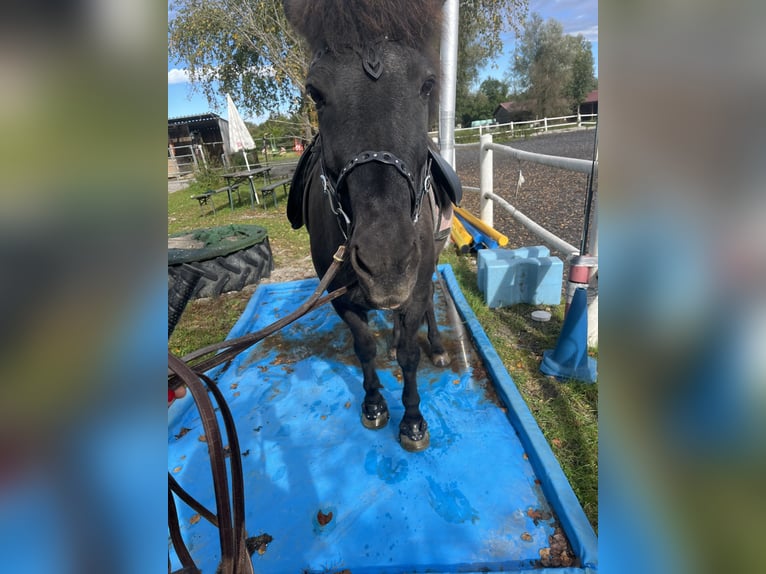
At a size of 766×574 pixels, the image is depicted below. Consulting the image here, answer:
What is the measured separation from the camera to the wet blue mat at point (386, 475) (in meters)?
2.16

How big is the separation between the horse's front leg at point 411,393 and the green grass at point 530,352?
0.92 m

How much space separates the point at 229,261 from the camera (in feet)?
19.9

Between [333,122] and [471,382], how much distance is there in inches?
101

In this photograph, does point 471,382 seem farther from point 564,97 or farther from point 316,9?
point 564,97

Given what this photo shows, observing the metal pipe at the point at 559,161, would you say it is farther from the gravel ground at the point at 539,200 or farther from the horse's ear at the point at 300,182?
the horse's ear at the point at 300,182

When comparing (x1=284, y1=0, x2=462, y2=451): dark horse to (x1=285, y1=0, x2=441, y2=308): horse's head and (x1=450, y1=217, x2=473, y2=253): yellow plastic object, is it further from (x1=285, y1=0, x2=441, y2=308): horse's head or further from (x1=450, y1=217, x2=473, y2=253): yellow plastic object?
(x1=450, y1=217, x2=473, y2=253): yellow plastic object

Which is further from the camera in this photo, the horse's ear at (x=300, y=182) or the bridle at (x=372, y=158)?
the horse's ear at (x=300, y=182)

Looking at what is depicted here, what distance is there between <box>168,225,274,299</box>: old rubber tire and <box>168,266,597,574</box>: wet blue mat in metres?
2.35

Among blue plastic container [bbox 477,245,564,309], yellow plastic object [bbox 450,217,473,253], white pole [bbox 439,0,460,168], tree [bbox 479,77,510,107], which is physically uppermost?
tree [bbox 479,77,510,107]

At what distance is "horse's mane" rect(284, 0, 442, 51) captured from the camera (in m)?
1.79

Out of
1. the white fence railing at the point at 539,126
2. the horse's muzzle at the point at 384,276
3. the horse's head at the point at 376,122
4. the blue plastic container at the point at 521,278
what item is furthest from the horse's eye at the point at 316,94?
the white fence railing at the point at 539,126

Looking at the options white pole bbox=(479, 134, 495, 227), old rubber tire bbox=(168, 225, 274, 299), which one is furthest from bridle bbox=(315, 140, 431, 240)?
white pole bbox=(479, 134, 495, 227)
